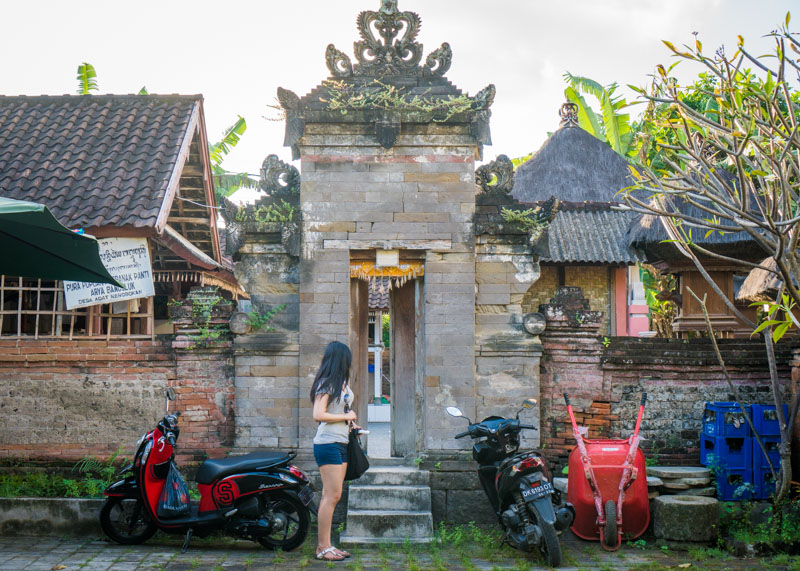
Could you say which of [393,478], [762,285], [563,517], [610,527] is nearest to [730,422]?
[610,527]

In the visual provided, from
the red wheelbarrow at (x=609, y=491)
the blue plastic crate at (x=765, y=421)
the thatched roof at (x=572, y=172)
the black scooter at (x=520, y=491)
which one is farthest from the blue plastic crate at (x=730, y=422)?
the thatched roof at (x=572, y=172)

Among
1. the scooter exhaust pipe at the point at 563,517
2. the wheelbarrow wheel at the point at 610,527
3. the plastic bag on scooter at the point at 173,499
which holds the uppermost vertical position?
the plastic bag on scooter at the point at 173,499

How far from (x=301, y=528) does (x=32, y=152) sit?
284 inches

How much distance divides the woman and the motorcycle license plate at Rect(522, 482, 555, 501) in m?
1.56

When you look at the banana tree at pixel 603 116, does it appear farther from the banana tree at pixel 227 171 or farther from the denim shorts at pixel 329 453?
the denim shorts at pixel 329 453

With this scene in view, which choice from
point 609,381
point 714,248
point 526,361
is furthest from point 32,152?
point 714,248

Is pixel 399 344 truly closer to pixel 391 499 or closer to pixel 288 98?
pixel 391 499

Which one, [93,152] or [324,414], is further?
[93,152]

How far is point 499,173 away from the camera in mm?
8492

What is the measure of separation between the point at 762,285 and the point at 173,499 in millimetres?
6861

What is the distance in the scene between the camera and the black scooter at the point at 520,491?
6355 mm

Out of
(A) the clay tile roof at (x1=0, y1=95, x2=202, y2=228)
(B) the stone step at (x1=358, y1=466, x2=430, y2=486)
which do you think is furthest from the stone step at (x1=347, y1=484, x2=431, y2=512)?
(A) the clay tile roof at (x1=0, y1=95, x2=202, y2=228)

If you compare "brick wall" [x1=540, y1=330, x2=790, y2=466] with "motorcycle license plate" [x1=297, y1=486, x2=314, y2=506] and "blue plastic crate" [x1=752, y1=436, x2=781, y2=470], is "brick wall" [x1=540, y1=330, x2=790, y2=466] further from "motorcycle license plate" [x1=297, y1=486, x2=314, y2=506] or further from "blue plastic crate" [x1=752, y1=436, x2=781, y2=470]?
"motorcycle license plate" [x1=297, y1=486, x2=314, y2=506]

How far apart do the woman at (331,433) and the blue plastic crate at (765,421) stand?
4053 mm
